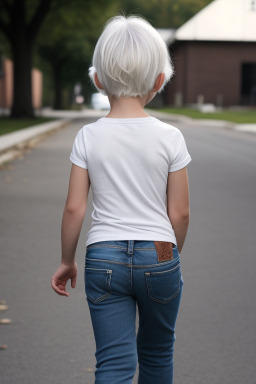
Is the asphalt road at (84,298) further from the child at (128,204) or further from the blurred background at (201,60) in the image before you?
the blurred background at (201,60)

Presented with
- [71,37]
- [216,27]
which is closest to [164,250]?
[71,37]

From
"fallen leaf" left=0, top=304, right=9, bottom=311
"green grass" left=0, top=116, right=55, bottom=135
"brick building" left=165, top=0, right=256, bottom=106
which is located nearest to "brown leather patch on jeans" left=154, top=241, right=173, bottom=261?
"fallen leaf" left=0, top=304, right=9, bottom=311

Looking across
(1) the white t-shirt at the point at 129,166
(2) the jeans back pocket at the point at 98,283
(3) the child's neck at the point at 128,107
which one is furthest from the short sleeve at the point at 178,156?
(2) the jeans back pocket at the point at 98,283

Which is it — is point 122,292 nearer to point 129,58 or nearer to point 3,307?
point 129,58

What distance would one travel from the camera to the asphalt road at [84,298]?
3816mm

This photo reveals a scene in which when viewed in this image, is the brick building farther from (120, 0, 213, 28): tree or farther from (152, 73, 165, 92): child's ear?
(152, 73, 165, 92): child's ear

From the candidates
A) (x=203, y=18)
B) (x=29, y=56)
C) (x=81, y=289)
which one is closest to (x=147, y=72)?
(x=81, y=289)

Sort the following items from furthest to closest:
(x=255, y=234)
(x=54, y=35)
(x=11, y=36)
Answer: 1. (x=54, y=35)
2. (x=11, y=36)
3. (x=255, y=234)

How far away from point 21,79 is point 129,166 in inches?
1298

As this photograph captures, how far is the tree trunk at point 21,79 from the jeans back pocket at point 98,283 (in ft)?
108

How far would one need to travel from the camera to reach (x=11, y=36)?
34.9 m

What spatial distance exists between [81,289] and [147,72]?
128 inches

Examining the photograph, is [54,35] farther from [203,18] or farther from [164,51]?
[164,51]

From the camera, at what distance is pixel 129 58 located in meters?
2.37
